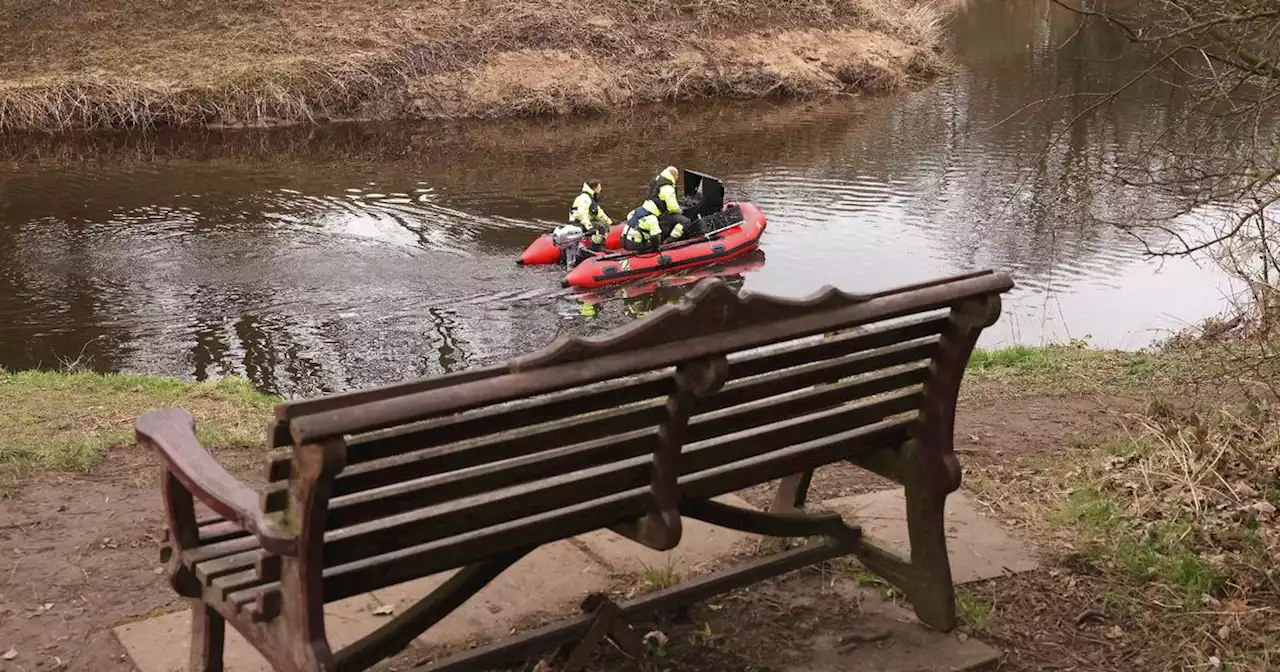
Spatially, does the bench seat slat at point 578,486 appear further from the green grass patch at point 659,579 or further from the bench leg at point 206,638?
the green grass patch at point 659,579

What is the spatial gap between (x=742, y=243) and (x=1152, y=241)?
5.31 metres

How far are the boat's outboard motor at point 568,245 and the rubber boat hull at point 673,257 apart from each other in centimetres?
15

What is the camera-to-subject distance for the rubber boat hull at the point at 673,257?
1456cm

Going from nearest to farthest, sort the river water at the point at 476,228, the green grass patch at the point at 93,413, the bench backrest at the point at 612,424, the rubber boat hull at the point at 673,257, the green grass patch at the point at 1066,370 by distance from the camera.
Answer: the bench backrest at the point at 612,424
the green grass patch at the point at 93,413
the green grass patch at the point at 1066,370
the river water at the point at 476,228
the rubber boat hull at the point at 673,257

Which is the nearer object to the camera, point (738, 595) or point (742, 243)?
point (738, 595)

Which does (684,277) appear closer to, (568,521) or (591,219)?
(591,219)

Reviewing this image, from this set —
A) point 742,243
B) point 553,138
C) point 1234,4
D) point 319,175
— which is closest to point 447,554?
point 1234,4

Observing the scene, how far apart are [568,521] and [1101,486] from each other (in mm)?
2773

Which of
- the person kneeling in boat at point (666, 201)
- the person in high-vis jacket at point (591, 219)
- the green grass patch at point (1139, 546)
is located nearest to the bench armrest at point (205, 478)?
the green grass patch at point (1139, 546)

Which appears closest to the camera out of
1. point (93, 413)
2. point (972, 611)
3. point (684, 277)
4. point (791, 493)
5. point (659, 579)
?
point (972, 611)

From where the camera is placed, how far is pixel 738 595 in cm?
416

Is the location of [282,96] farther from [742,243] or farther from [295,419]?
[295,419]

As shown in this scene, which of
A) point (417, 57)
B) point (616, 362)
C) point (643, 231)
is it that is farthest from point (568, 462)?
point (417, 57)

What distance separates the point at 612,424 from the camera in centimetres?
310
